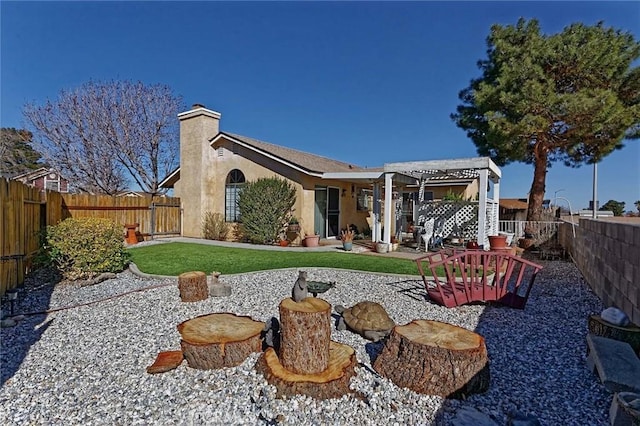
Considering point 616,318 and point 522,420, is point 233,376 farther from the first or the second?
point 616,318

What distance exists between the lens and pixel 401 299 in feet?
20.1

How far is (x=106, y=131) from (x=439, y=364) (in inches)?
940

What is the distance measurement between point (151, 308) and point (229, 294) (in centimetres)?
130

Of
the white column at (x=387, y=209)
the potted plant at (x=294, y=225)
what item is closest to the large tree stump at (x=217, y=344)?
the white column at (x=387, y=209)

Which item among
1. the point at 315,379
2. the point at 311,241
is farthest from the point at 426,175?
the point at 315,379

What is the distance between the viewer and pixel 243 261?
32.9 feet

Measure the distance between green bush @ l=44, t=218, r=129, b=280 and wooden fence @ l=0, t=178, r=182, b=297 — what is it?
50 cm

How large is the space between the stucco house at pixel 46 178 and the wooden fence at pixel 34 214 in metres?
9.59

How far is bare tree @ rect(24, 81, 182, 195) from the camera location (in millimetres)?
20641

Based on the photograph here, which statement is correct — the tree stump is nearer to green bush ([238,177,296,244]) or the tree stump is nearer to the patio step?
the patio step

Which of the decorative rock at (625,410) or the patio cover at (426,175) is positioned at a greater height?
the patio cover at (426,175)

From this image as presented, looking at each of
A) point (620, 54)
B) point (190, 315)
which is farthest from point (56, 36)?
point (620, 54)

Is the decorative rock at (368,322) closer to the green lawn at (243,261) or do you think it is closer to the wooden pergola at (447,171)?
the green lawn at (243,261)

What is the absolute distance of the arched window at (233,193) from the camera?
16.0m
